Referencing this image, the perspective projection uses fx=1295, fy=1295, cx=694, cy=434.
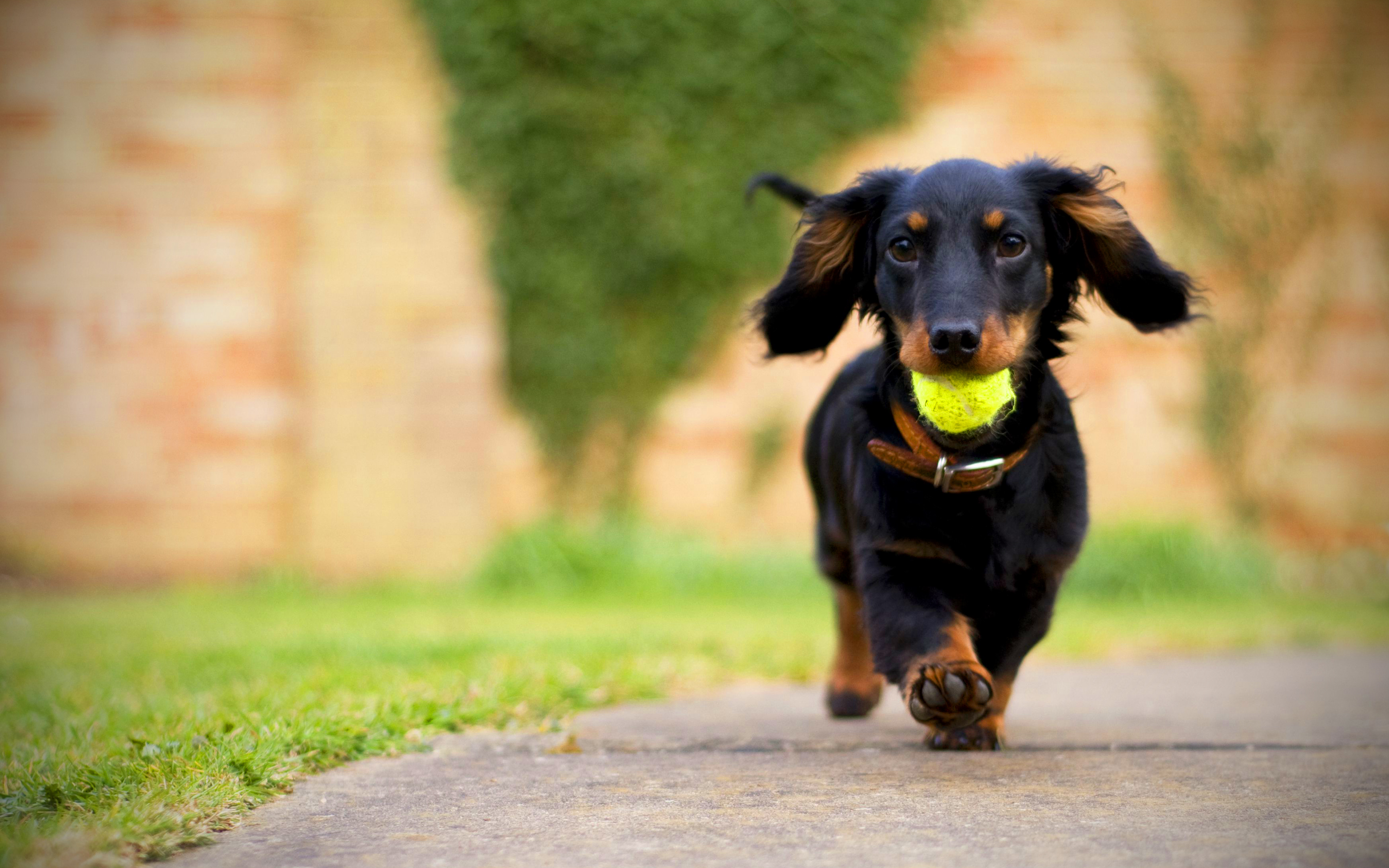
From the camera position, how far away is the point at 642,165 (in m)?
7.64

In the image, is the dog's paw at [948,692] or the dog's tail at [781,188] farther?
the dog's tail at [781,188]

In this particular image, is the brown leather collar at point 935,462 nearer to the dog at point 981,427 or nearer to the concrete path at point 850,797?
the dog at point 981,427

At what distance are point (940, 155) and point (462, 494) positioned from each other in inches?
137

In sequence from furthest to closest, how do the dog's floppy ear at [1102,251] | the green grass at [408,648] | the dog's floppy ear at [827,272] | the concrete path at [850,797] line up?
the dog's floppy ear at [827,272]
the dog's floppy ear at [1102,251]
the green grass at [408,648]
the concrete path at [850,797]

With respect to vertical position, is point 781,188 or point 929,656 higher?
point 781,188

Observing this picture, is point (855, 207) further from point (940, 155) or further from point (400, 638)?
point (940, 155)

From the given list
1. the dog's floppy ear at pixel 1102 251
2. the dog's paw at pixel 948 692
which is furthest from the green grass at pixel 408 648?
the dog's floppy ear at pixel 1102 251

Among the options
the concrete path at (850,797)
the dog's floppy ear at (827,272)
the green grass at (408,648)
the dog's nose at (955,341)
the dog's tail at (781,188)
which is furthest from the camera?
the dog's tail at (781,188)

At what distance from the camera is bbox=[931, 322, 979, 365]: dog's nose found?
2328mm

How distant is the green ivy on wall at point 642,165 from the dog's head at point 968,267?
15.0 ft

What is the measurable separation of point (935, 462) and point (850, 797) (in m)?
0.71

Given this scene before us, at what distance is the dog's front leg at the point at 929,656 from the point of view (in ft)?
7.50

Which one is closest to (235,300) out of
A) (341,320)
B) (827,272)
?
(341,320)

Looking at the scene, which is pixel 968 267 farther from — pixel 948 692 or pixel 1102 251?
pixel 948 692
